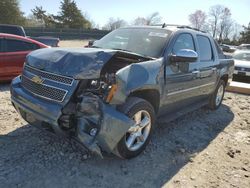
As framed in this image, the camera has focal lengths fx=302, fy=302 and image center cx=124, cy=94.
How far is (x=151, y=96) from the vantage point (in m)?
4.40

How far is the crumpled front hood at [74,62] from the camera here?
3604 millimetres

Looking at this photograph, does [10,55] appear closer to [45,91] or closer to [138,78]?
[45,91]

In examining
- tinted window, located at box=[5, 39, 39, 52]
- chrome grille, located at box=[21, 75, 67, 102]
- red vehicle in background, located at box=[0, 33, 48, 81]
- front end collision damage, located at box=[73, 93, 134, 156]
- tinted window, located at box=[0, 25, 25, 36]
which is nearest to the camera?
front end collision damage, located at box=[73, 93, 134, 156]

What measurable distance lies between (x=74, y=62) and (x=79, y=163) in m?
1.30

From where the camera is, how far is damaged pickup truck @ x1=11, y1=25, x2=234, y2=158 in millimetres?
3514

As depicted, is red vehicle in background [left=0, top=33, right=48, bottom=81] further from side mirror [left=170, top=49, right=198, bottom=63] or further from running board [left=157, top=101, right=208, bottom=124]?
side mirror [left=170, top=49, right=198, bottom=63]

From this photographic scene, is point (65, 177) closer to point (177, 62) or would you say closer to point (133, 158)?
point (133, 158)

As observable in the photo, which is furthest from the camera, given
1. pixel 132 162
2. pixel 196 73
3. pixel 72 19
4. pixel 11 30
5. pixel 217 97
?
pixel 72 19

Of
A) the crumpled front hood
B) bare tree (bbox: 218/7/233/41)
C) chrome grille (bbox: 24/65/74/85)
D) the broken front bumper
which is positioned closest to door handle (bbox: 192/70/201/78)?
the crumpled front hood

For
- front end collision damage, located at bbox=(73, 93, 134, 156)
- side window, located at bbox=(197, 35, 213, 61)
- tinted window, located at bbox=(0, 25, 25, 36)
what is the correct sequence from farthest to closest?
tinted window, located at bbox=(0, 25, 25, 36)
side window, located at bbox=(197, 35, 213, 61)
front end collision damage, located at bbox=(73, 93, 134, 156)

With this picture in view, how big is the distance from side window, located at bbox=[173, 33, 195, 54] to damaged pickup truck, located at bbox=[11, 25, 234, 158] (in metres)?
0.02

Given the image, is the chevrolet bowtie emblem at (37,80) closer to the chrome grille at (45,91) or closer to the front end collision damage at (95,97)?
the chrome grille at (45,91)

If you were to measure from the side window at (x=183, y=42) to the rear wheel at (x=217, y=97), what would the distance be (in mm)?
1867

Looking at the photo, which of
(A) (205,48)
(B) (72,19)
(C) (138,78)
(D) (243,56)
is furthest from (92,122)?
(B) (72,19)
